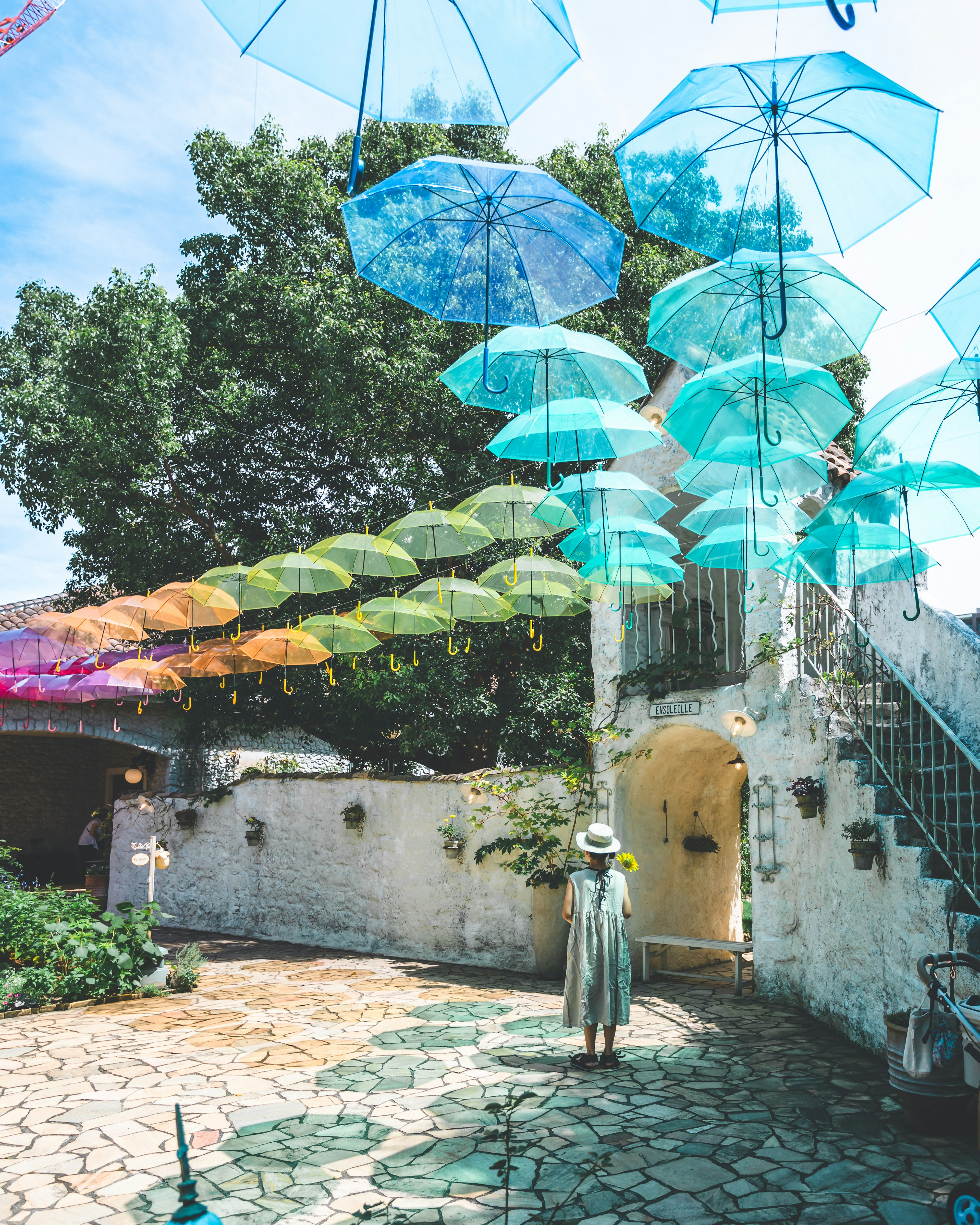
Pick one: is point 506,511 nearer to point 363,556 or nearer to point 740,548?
point 363,556

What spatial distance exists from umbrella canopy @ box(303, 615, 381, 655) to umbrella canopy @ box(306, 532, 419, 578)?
98 cm

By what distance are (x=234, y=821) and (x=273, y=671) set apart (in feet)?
7.82

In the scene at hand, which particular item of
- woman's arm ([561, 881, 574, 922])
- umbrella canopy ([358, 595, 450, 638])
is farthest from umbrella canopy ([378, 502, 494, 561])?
woman's arm ([561, 881, 574, 922])

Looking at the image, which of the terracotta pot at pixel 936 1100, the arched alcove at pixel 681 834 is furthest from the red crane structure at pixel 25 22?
the terracotta pot at pixel 936 1100

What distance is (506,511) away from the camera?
9.05m

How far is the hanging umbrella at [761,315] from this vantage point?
5473mm

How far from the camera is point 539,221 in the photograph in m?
4.89

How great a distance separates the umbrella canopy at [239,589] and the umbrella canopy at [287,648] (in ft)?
1.48

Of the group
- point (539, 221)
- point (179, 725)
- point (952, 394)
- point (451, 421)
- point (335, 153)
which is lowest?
point (179, 725)

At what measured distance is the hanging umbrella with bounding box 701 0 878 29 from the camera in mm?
2707

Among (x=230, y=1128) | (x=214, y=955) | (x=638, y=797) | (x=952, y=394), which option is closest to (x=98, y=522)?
(x=214, y=955)

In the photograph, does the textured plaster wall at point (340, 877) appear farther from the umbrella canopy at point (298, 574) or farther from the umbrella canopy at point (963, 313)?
the umbrella canopy at point (963, 313)

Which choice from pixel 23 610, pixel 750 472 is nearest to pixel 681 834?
pixel 750 472

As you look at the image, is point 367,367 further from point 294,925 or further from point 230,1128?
point 230,1128
